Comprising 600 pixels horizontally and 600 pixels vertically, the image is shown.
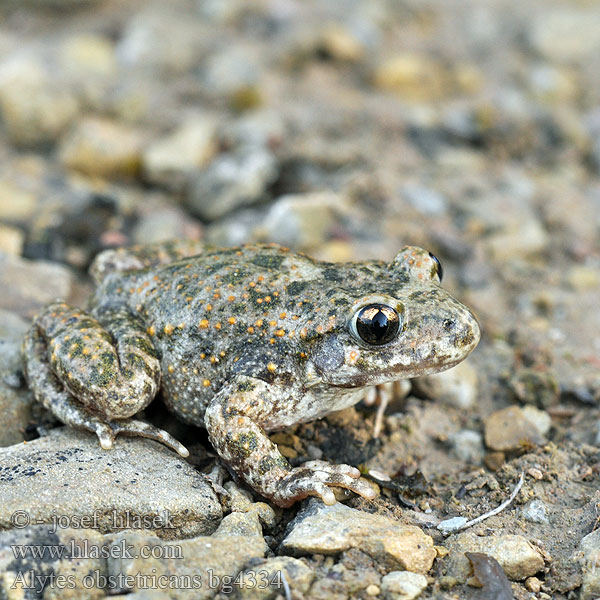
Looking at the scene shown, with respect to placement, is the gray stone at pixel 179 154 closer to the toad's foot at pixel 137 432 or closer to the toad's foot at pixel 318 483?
the toad's foot at pixel 137 432

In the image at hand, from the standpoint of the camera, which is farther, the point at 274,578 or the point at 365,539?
the point at 365,539

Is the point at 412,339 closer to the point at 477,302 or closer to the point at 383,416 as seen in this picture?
the point at 383,416

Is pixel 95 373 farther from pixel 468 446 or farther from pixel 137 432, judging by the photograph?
pixel 468 446

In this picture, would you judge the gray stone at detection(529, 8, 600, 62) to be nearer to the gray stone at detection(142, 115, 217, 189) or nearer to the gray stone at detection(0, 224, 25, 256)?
the gray stone at detection(142, 115, 217, 189)

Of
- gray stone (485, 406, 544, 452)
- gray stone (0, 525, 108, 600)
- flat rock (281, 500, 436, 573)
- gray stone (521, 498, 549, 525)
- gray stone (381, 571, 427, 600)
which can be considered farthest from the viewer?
gray stone (485, 406, 544, 452)

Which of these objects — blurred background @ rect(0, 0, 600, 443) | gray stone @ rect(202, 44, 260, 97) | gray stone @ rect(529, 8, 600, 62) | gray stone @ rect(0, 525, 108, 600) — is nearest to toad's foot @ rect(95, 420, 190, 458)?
gray stone @ rect(0, 525, 108, 600)

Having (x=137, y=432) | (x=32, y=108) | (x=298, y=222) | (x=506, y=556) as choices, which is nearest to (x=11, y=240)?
(x=32, y=108)
